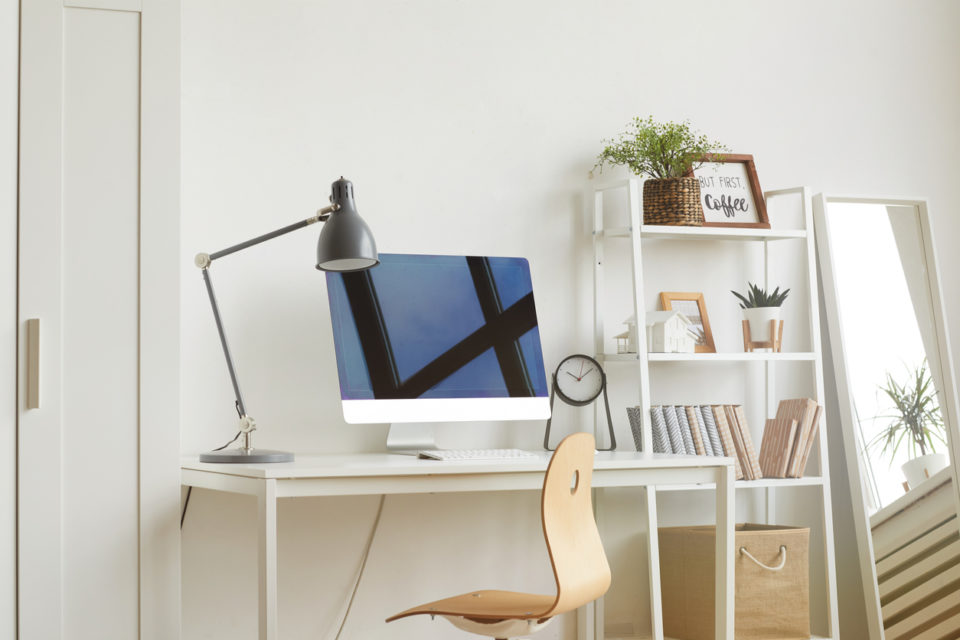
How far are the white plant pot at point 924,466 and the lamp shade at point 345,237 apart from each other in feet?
6.83

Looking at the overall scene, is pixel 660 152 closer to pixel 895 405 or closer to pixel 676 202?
pixel 676 202

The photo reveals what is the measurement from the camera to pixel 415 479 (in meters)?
2.04

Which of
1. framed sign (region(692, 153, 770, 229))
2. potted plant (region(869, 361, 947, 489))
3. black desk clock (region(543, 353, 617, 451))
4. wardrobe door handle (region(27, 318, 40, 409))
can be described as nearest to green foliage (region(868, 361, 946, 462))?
potted plant (region(869, 361, 947, 489))

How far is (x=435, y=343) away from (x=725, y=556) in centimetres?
96

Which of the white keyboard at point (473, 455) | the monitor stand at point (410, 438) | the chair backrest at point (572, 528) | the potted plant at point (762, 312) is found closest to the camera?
the chair backrest at point (572, 528)

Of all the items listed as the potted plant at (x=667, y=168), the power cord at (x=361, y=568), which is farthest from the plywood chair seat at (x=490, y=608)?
the potted plant at (x=667, y=168)

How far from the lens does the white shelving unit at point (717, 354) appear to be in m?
2.75

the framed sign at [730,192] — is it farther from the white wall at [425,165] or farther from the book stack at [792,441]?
the book stack at [792,441]

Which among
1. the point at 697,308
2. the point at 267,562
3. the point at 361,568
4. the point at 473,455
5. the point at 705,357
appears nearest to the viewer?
the point at 267,562

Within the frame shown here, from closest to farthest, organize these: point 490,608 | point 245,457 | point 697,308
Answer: point 490,608, point 245,457, point 697,308

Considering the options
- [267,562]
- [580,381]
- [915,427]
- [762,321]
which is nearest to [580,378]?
[580,381]

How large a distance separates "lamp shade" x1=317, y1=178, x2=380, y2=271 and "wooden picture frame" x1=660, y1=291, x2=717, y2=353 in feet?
3.98

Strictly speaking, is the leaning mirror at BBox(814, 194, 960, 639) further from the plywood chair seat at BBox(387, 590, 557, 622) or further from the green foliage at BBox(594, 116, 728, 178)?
the plywood chair seat at BBox(387, 590, 557, 622)

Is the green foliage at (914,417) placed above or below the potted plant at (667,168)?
below
